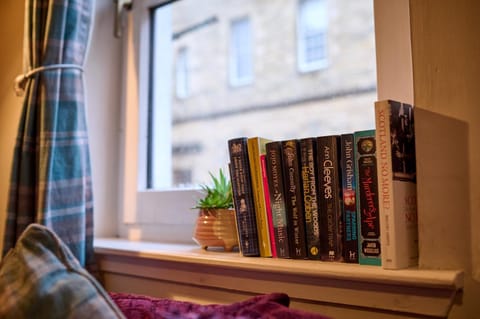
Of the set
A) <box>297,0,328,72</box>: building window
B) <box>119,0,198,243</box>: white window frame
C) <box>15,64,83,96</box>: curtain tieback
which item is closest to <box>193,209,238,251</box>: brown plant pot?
<box>119,0,198,243</box>: white window frame

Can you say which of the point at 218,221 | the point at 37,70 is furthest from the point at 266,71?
the point at 218,221

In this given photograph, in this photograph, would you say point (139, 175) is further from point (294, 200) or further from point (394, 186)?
point (394, 186)

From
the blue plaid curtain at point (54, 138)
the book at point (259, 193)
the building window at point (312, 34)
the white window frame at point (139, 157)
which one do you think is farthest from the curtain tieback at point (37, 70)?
the building window at point (312, 34)

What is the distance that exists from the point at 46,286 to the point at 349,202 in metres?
0.47

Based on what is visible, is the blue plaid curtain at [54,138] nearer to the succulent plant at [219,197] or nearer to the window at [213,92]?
the window at [213,92]

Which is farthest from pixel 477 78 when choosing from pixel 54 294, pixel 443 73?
pixel 54 294

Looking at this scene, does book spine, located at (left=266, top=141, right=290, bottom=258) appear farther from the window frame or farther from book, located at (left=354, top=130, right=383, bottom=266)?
the window frame

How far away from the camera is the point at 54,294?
0.57 m

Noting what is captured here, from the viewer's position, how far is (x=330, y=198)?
0.79 metres

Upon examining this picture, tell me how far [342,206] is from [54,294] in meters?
0.46

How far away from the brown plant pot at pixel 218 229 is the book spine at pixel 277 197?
158mm

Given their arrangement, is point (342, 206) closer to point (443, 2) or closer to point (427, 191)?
point (427, 191)

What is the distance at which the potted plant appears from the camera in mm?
981

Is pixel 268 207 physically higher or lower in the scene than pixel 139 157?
lower
